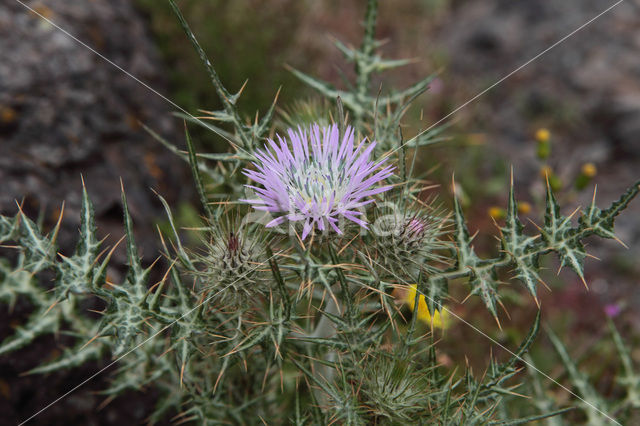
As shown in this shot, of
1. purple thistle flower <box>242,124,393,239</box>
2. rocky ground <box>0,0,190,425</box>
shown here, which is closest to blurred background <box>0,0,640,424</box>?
rocky ground <box>0,0,190,425</box>

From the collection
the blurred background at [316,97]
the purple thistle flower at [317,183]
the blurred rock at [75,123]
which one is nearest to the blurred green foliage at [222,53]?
the blurred background at [316,97]

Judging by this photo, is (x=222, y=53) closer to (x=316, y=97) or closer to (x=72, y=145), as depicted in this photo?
(x=316, y=97)

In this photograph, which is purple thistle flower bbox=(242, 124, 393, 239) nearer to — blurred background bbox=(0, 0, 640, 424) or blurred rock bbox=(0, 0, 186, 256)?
blurred background bbox=(0, 0, 640, 424)

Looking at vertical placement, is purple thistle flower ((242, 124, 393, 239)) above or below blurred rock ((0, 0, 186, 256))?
below

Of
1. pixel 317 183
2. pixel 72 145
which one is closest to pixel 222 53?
pixel 72 145

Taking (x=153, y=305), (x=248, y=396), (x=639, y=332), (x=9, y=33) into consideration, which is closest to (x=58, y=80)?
(x=9, y=33)

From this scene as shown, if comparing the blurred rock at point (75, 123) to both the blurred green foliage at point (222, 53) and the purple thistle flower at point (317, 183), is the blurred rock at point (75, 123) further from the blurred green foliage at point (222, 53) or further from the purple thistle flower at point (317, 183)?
the purple thistle flower at point (317, 183)
